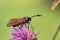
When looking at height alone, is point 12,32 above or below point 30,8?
below

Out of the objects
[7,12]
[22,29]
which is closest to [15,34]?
[22,29]

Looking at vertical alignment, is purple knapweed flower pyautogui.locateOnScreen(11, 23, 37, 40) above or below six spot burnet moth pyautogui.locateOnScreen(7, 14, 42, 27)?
below

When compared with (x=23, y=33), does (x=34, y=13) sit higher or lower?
higher

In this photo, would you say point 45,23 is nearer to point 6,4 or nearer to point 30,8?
point 30,8

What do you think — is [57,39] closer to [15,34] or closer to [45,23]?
[45,23]

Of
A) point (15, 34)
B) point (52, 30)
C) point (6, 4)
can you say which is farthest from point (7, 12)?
point (52, 30)
